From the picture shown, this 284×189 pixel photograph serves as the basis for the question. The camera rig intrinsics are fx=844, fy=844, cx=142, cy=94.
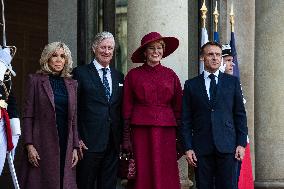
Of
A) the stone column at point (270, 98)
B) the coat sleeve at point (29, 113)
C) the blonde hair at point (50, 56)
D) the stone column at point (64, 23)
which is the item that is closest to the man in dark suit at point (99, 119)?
the blonde hair at point (50, 56)

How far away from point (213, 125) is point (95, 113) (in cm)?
118

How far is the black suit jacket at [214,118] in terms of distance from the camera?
8398 mm

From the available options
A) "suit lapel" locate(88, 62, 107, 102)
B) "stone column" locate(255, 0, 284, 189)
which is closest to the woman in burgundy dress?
"suit lapel" locate(88, 62, 107, 102)

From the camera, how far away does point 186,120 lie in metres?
8.48

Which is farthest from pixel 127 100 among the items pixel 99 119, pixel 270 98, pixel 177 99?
pixel 270 98

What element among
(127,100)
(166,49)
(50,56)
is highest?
(166,49)

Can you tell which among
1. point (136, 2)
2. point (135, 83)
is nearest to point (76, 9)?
point (136, 2)

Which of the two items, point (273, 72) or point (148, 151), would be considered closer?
point (148, 151)

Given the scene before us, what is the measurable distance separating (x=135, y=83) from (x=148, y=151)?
2.33 feet

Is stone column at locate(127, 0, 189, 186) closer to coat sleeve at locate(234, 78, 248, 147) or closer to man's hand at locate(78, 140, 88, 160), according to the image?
coat sleeve at locate(234, 78, 248, 147)

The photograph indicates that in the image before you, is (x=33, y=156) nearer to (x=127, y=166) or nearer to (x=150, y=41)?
(x=127, y=166)

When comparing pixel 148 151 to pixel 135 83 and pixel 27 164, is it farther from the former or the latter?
pixel 27 164

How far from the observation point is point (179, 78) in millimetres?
9586

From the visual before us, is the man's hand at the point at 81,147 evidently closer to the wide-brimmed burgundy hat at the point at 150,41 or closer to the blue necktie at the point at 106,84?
the blue necktie at the point at 106,84
